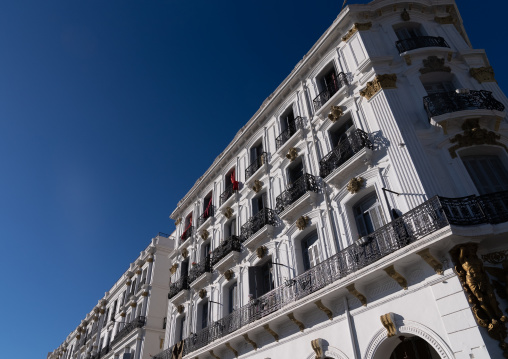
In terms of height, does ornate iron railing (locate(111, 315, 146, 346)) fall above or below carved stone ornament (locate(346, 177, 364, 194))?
above

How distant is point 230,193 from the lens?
19891 mm

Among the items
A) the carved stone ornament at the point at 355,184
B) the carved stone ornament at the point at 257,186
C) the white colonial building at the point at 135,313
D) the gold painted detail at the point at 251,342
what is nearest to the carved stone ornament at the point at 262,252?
the carved stone ornament at the point at 257,186

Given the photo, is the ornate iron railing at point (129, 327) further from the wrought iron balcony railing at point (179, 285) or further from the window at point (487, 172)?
the window at point (487, 172)

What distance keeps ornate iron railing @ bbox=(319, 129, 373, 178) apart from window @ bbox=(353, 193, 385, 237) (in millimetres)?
1675

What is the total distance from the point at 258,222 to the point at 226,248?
97.4 inches

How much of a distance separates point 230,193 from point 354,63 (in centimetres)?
911

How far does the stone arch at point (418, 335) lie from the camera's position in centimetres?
845

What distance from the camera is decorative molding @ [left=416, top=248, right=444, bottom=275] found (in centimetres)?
901

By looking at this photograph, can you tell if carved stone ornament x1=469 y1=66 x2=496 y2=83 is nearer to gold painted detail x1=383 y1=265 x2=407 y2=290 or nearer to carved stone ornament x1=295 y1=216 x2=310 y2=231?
carved stone ornament x1=295 y1=216 x2=310 y2=231

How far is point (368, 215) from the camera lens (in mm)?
12164

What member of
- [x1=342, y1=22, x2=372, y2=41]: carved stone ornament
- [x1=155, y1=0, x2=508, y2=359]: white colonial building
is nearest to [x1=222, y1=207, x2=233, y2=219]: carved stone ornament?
[x1=155, y1=0, x2=508, y2=359]: white colonial building

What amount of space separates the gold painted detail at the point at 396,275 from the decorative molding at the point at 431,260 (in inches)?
33.9

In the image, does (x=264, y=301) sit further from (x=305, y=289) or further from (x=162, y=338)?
(x=162, y=338)

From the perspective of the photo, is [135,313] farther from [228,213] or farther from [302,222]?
[302,222]
